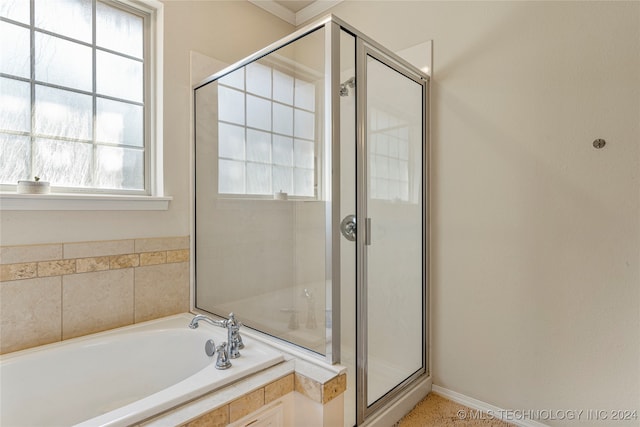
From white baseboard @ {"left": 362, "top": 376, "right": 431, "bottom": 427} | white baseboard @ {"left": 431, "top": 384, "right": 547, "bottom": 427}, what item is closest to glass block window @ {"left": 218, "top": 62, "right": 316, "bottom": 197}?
white baseboard @ {"left": 362, "top": 376, "right": 431, "bottom": 427}

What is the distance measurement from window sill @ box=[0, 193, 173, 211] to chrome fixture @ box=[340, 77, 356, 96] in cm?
119

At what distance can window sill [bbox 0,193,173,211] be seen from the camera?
1456mm

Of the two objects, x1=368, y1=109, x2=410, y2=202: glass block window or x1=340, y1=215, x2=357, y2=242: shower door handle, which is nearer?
Answer: x1=340, y1=215, x2=357, y2=242: shower door handle

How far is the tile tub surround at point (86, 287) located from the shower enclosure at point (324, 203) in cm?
20

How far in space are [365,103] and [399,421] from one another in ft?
5.35

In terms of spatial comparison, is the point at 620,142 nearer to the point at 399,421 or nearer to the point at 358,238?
the point at 358,238

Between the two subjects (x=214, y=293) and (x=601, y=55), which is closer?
(x=601, y=55)

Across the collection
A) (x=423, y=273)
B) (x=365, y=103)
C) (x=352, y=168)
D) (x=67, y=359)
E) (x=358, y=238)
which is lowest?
(x=67, y=359)

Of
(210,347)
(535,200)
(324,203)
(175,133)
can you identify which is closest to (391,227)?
(324,203)

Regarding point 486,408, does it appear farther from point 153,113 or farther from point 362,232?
point 153,113

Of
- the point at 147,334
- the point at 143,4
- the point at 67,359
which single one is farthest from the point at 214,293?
the point at 143,4

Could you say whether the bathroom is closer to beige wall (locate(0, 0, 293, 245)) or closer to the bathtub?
beige wall (locate(0, 0, 293, 245))

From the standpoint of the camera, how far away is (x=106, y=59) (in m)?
1.83

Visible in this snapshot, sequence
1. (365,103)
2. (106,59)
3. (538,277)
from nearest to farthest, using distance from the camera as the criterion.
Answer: (365,103) → (538,277) → (106,59)
